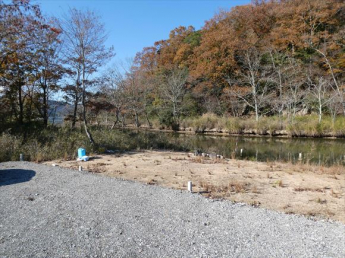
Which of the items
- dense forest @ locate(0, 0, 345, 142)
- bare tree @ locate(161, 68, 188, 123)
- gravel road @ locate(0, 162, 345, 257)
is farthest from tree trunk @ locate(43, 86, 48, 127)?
bare tree @ locate(161, 68, 188, 123)

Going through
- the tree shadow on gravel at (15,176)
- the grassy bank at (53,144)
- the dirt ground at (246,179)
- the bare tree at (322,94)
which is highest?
the bare tree at (322,94)

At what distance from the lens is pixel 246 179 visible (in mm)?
6203

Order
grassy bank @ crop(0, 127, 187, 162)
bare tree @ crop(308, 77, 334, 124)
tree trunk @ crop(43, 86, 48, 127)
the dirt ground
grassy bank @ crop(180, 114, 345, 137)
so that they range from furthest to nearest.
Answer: bare tree @ crop(308, 77, 334, 124)
grassy bank @ crop(180, 114, 345, 137)
tree trunk @ crop(43, 86, 48, 127)
grassy bank @ crop(0, 127, 187, 162)
the dirt ground

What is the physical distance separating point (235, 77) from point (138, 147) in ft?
62.4

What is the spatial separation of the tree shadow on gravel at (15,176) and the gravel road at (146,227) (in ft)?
1.74

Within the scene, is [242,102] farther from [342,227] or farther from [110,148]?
Result: [342,227]

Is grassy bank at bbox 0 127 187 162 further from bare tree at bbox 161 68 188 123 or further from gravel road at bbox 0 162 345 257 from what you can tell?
bare tree at bbox 161 68 188 123

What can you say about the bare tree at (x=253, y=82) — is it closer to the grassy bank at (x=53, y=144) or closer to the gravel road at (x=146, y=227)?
the grassy bank at (x=53, y=144)

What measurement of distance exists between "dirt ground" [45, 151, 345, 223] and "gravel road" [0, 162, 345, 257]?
1.94 ft

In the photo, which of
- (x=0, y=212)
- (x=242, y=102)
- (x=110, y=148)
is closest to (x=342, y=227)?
(x=0, y=212)

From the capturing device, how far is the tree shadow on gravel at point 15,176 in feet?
18.1

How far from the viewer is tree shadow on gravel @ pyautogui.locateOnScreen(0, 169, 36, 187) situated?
5504mm

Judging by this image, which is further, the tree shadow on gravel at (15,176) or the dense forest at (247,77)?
the dense forest at (247,77)

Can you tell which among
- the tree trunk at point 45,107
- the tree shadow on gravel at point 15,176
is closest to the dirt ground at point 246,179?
the tree shadow on gravel at point 15,176
